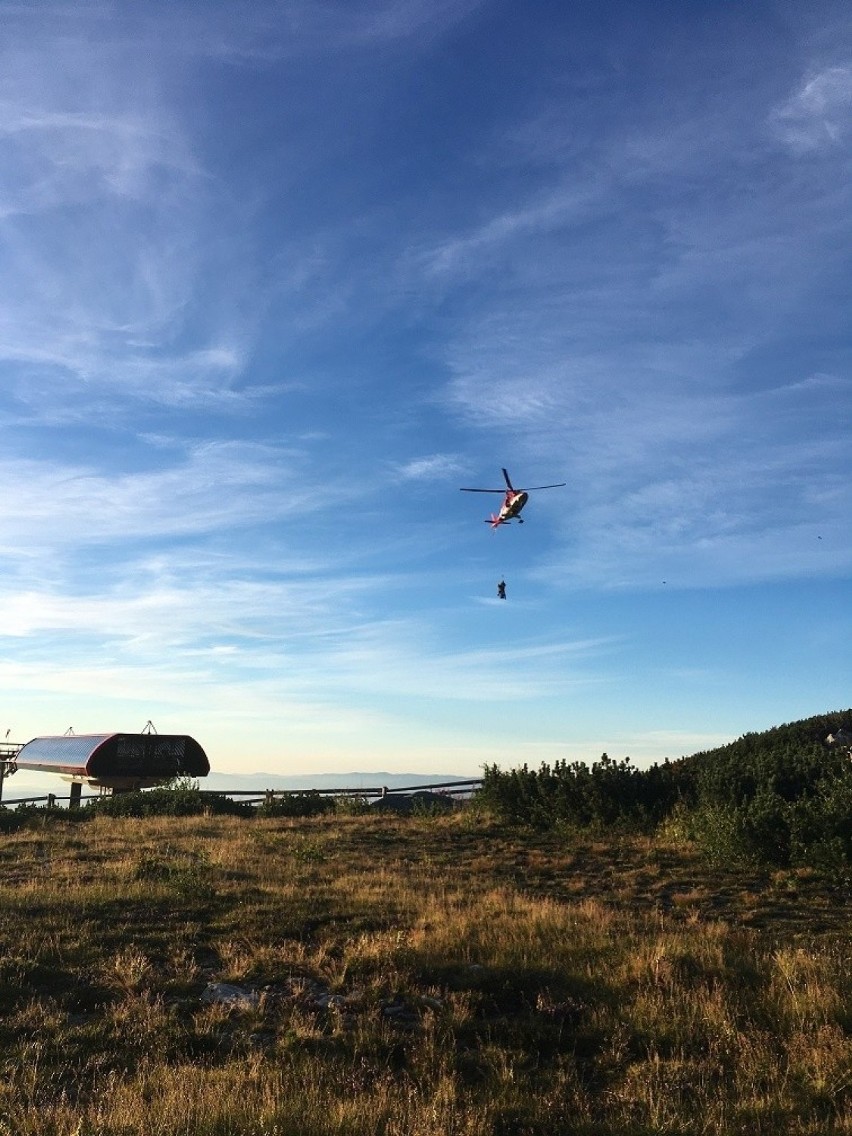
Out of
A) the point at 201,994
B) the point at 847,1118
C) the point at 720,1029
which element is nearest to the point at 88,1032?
the point at 201,994

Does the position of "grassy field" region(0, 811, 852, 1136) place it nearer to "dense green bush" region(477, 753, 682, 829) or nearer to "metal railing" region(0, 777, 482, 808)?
"dense green bush" region(477, 753, 682, 829)

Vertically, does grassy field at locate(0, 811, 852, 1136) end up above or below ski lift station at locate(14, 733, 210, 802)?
below

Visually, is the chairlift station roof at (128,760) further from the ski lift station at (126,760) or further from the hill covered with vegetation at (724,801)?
the hill covered with vegetation at (724,801)

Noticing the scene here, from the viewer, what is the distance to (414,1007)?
9.16 m

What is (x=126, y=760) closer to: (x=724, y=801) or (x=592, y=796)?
(x=592, y=796)

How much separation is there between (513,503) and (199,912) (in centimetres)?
1277

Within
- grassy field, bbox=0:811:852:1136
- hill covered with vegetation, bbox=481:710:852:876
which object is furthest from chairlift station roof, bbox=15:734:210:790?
grassy field, bbox=0:811:852:1136

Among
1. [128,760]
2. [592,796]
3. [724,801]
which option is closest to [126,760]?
[128,760]

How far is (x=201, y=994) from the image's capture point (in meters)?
9.48

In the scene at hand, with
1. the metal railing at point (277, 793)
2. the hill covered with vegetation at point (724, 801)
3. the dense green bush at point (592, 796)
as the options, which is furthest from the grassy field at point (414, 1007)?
the metal railing at point (277, 793)

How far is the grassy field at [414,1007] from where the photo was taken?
652 cm

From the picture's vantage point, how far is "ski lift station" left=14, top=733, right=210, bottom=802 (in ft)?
117

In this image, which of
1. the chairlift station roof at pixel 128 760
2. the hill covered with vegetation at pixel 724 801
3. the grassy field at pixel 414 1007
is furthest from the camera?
the chairlift station roof at pixel 128 760

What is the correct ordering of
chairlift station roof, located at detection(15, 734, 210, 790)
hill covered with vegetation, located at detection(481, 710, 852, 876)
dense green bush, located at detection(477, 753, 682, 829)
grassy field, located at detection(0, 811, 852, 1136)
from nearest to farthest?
grassy field, located at detection(0, 811, 852, 1136), hill covered with vegetation, located at detection(481, 710, 852, 876), dense green bush, located at detection(477, 753, 682, 829), chairlift station roof, located at detection(15, 734, 210, 790)
